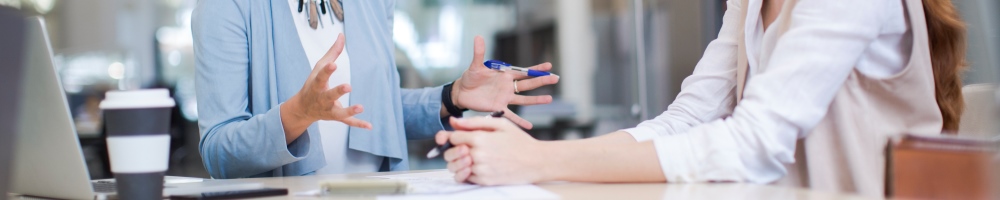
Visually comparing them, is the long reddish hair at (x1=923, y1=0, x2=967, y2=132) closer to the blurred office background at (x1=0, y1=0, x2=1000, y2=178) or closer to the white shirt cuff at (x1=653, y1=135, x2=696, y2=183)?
the white shirt cuff at (x1=653, y1=135, x2=696, y2=183)

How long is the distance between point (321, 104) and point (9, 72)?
841mm

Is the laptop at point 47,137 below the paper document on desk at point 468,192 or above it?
above

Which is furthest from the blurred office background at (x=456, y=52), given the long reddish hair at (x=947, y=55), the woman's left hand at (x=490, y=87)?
the long reddish hair at (x=947, y=55)

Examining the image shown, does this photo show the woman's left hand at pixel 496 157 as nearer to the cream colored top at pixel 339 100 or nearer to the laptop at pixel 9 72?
the laptop at pixel 9 72

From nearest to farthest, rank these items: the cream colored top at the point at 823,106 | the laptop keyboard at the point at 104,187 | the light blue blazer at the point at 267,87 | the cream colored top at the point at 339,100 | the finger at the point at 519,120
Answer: the cream colored top at the point at 823,106 < the laptop keyboard at the point at 104,187 < the finger at the point at 519,120 < the light blue blazer at the point at 267,87 < the cream colored top at the point at 339,100

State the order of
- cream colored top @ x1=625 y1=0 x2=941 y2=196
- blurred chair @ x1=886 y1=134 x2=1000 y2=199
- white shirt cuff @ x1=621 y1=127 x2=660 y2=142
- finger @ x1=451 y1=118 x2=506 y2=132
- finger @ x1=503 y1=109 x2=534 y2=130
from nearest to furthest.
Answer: blurred chair @ x1=886 y1=134 x2=1000 y2=199 < cream colored top @ x1=625 y1=0 x2=941 y2=196 < finger @ x1=451 y1=118 x2=506 y2=132 < white shirt cuff @ x1=621 y1=127 x2=660 y2=142 < finger @ x1=503 y1=109 x2=534 y2=130


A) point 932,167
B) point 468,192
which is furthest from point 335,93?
point 932,167

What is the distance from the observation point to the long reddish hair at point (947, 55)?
133 cm

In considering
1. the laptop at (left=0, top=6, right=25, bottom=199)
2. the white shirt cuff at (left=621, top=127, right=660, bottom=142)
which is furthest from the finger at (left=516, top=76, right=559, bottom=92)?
the laptop at (left=0, top=6, right=25, bottom=199)

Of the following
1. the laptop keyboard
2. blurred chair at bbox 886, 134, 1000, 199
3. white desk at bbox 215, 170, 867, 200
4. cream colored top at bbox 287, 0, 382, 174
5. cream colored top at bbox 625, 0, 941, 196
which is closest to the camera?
blurred chair at bbox 886, 134, 1000, 199

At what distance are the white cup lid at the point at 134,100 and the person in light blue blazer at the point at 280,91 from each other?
25.8 inches

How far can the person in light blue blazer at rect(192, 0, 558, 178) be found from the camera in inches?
70.7

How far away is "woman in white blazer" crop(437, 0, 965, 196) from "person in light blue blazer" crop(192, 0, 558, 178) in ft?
1.57

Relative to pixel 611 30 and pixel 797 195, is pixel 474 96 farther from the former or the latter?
pixel 611 30
